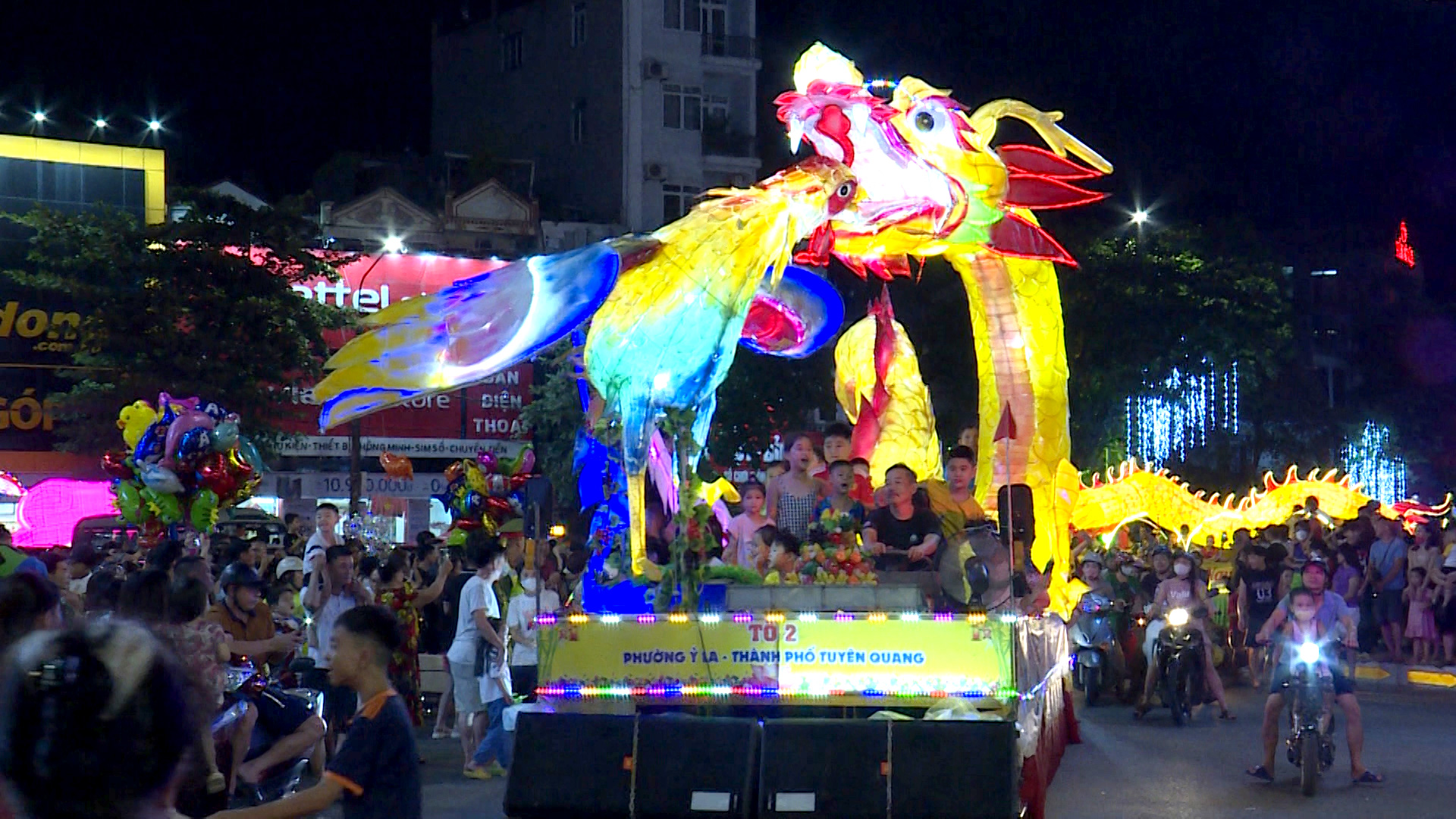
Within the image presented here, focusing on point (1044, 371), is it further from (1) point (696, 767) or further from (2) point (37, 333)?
(2) point (37, 333)

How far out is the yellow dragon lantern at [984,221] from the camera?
46.0 ft

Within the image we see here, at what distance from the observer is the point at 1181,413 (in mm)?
41438

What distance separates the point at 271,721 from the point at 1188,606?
35.5ft

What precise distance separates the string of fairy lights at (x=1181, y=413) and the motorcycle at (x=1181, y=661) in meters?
22.7

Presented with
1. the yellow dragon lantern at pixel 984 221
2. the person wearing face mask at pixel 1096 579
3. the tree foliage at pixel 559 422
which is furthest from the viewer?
the tree foliage at pixel 559 422

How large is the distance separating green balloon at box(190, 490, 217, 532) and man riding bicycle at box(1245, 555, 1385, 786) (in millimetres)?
9568

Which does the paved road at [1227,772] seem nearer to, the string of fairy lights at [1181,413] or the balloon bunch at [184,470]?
the balloon bunch at [184,470]

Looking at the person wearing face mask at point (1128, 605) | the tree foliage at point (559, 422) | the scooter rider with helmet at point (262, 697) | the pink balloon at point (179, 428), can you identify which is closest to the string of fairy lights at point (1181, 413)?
the tree foliage at point (559, 422)

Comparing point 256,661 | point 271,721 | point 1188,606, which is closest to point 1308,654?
point 1188,606

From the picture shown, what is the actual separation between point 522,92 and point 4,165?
58.6 ft

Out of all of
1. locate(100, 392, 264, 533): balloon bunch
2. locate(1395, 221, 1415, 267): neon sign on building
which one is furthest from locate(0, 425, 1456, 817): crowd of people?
locate(1395, 221, 1415, 267): neon sign on building

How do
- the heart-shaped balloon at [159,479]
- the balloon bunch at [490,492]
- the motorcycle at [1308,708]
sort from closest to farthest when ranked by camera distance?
the motorcycle at [1308,708], the heart-shaped balloon at [159,479], the balloon bunch at [490,492]

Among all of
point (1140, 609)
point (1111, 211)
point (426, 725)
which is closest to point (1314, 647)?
point (1140, 609)

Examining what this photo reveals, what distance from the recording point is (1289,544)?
79.6 feet
